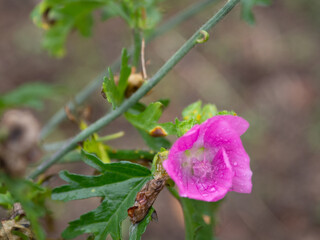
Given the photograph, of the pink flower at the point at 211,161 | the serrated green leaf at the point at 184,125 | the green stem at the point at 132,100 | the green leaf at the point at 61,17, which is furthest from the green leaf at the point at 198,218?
the green leaf at the point at 61,17

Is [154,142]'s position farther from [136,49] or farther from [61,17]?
[61,17]

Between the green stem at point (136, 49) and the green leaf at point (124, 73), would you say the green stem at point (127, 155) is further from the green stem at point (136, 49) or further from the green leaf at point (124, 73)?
the green stem at point (136, 49)

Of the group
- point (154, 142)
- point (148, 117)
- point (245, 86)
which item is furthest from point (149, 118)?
point (245, 86)

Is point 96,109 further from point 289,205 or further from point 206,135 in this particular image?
point 206,135

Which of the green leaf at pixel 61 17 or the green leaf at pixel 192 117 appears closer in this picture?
the green leaf at pixel 192 117

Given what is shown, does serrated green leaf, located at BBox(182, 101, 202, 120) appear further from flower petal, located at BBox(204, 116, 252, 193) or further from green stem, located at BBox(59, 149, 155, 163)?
green stem, located at BBox(59, 149, 155, 163)
